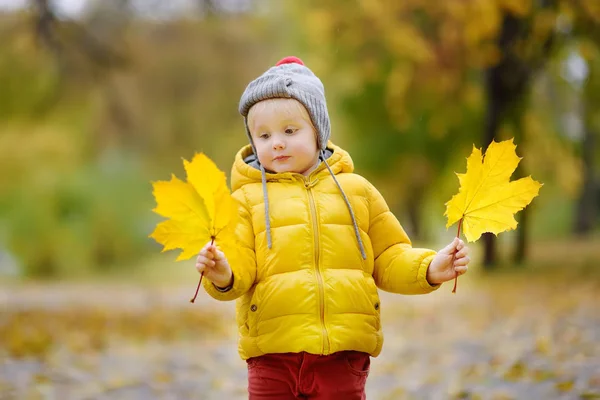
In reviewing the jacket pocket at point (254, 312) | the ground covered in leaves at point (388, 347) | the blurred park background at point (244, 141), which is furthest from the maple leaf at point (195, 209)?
the ground covered in leaves at point (388, 347)

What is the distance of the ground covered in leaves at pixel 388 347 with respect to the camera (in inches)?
195

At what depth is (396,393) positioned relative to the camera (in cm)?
505

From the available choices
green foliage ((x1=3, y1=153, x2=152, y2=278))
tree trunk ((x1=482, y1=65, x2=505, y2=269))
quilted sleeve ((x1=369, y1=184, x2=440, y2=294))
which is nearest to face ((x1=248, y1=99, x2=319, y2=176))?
quilted sleeve ((x1=369, y1=184, x2=440, y2=294))

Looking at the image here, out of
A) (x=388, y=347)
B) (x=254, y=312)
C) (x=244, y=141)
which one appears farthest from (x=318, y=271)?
(x=244, y=141)

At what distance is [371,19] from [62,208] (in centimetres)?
885

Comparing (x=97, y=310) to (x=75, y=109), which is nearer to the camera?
(x=97, y=310)

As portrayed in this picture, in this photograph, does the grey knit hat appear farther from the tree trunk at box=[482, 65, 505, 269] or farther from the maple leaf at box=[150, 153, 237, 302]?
the tree trunk at box=[482, 65, 505, 269]

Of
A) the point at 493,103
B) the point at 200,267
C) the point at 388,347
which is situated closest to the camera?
the point at 200,267

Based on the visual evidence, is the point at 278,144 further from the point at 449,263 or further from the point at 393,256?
the point at 449,263

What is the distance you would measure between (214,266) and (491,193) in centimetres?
85

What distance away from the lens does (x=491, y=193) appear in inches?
89.8

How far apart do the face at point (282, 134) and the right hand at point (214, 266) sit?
0.41 metres

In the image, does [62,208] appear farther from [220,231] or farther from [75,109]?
[220,231]

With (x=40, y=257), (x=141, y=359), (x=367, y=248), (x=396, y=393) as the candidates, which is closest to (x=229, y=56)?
(x=40, y=257)
